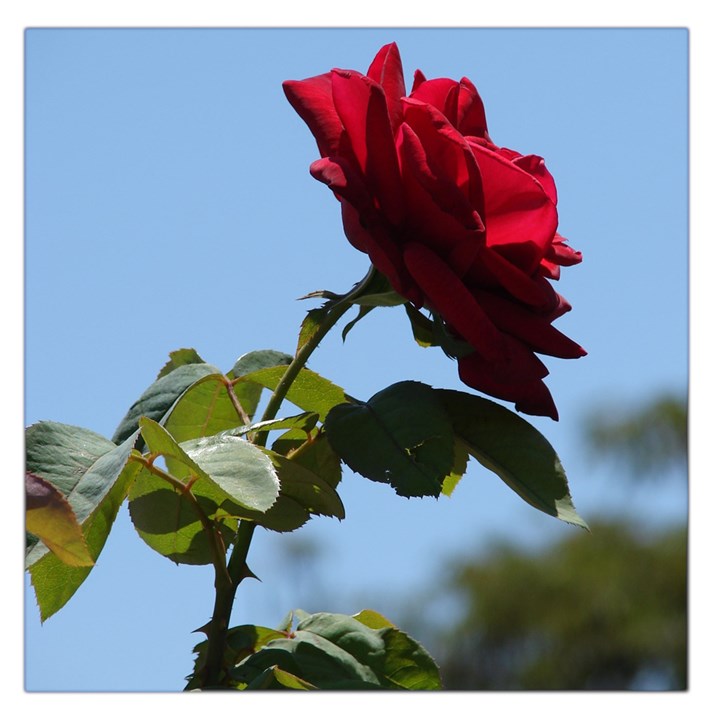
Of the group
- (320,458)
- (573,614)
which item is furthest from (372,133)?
(573,614)

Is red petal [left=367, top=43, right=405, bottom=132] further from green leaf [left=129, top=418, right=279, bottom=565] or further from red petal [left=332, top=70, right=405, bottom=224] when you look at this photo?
green leaf [left=129, top=418, right=279, bottom=565]

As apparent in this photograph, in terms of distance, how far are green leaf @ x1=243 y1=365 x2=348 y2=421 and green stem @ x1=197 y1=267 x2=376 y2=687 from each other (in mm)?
23

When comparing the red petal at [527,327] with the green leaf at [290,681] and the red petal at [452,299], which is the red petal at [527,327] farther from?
the green leaf at [290,681]

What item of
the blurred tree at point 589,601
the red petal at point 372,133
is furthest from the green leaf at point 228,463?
the blurred tree at point 589,601

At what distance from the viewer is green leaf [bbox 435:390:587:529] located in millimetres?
378

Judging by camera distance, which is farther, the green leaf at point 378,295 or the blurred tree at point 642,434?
the blurred tree at point 642,434

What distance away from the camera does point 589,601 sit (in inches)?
411

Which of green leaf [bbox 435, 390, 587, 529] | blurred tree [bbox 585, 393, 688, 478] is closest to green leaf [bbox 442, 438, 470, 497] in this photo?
green leaf [bbox 435, 390, 587, 529]

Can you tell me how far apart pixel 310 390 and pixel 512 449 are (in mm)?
91

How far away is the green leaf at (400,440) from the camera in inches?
14.5

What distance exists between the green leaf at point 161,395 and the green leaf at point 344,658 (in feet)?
0.36

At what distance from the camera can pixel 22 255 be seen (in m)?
0.45

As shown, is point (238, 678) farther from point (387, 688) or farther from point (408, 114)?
point (408, 114)
